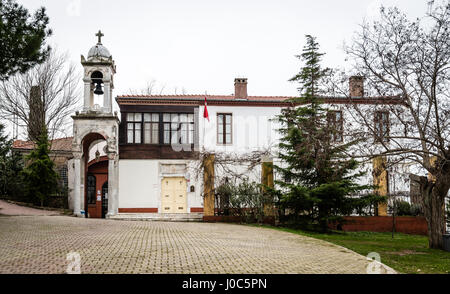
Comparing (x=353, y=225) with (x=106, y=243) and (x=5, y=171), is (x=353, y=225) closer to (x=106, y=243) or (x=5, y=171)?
(x=106, y=243)

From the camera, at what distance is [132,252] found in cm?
993

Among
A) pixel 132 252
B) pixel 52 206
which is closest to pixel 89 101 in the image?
Answer: pixel 52 206

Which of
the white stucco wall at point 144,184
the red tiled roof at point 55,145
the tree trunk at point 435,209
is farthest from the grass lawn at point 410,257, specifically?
the red tiled roof at point 55,145

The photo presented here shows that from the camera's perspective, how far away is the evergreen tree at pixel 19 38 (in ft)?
44.5

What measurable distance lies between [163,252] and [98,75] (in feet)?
54.2

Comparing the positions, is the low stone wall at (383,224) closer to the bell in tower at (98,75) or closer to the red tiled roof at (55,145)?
the bell in tower at (98,75)

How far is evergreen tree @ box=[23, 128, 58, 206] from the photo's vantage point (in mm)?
27422

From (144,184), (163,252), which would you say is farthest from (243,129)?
(163,252)

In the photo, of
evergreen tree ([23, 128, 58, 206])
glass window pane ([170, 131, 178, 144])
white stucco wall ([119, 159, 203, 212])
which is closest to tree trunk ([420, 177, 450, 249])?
white stucco wall ([119, 159, 203, 212])

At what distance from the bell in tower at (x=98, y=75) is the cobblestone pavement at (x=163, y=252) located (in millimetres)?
10067

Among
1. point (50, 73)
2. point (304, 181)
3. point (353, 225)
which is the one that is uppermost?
point (50, 73)

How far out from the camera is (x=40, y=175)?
2769 centimetres
